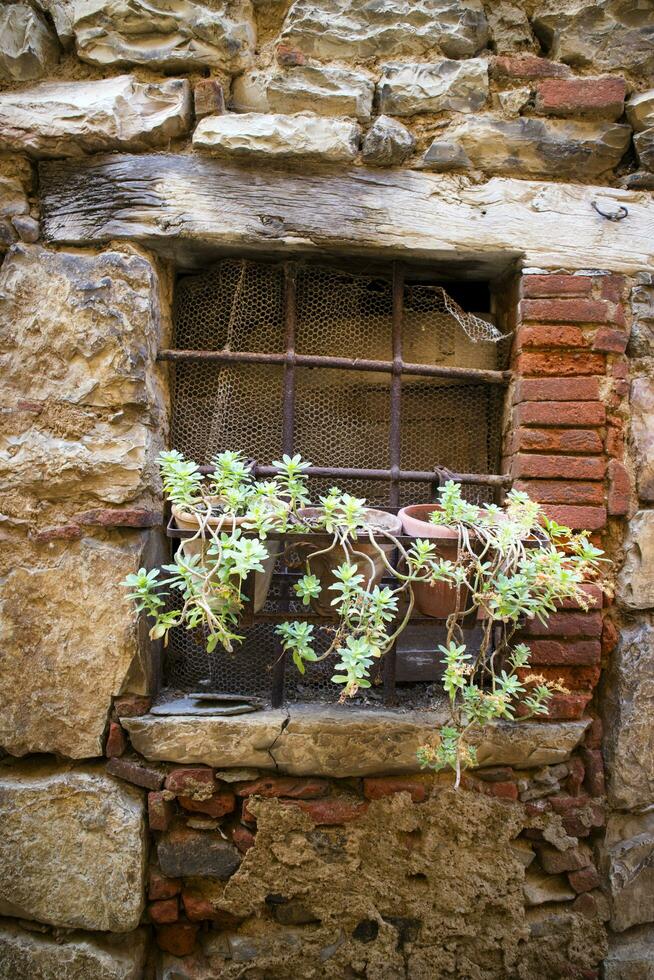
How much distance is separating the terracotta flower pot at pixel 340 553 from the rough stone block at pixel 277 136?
953 millimetres

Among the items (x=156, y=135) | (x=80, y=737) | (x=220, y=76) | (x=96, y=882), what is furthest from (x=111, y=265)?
(x=96, y=882)

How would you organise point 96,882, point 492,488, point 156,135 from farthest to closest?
point 492,488 < point 156,135 < point 96,882

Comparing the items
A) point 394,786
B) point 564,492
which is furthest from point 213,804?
point 564,492

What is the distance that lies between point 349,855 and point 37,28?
2.32 metres

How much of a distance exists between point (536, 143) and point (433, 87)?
0.32m

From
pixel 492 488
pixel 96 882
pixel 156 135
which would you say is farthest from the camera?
pixel 492 488

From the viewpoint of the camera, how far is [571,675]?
162cm

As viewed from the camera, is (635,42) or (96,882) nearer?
(96,882)

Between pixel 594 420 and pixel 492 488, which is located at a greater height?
pixel 594 420

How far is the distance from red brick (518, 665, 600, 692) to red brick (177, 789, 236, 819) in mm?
839

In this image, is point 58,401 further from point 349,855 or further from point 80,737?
point 349,855

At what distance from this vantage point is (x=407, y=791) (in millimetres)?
1582

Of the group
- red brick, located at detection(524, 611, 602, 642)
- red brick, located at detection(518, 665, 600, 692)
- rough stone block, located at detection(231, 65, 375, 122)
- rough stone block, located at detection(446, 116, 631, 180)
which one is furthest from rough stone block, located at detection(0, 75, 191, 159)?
red brick, located at detection(518, 665, 600, 692)

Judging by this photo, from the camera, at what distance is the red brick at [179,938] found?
1561 mm
